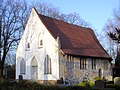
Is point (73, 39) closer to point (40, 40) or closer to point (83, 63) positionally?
point (83, 63)

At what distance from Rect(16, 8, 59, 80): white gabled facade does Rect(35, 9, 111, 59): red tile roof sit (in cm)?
118

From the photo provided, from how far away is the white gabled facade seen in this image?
1720 inches

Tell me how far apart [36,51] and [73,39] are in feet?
21.1

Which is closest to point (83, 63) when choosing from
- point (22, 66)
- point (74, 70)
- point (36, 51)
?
point (74, 70)

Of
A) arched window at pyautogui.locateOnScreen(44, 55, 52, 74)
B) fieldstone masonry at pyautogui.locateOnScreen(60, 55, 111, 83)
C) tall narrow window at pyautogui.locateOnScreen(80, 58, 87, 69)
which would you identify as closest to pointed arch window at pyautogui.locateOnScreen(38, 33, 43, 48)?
arched window at pyautogui.locateOnScreen(44, 55, 52, 74)

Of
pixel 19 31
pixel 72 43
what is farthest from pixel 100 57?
pixel 19 31

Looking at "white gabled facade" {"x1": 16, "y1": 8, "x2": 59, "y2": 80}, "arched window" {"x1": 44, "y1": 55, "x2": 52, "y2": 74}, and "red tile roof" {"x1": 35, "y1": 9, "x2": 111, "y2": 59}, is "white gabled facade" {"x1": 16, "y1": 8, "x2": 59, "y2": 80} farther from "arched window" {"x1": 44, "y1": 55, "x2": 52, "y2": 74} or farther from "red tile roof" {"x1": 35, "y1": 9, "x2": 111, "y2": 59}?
"red tile roof" {"x1": 35, "y1": 9, "x2": 111, "y2": 59}

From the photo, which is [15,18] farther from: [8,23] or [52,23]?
[52,23]

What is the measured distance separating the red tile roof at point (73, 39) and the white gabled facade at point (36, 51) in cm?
118

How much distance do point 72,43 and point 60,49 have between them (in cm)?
412

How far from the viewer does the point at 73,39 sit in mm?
48156

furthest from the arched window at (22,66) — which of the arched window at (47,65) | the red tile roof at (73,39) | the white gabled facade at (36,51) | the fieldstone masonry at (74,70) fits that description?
the fieldstone masonry at (74,70)

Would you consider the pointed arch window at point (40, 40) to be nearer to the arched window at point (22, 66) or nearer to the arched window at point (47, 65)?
the arched window at point (47, 65)

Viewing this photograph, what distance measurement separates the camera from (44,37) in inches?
1786
